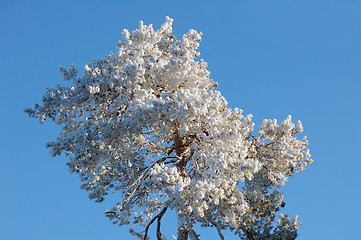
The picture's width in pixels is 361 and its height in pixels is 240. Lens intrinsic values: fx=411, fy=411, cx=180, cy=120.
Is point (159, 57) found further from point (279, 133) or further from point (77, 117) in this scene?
point (279, 133)

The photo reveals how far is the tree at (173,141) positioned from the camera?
603 inches

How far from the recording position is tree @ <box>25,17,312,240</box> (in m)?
15.3

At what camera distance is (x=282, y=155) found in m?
18.0

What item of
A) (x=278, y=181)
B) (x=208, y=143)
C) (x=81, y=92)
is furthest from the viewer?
(x=278, y=181)

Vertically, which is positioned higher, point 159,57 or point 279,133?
point 159,57

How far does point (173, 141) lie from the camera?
19969 millimetres

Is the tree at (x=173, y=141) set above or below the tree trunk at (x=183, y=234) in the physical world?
above

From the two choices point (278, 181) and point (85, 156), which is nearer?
point (85, 156)

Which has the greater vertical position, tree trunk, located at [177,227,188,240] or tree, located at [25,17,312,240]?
tree, located at [25,17,312,240]

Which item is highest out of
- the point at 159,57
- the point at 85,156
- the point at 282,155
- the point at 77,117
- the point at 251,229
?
the point at 159,57

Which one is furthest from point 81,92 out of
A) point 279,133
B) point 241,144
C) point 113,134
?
point 279,133

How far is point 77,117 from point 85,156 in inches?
100.0

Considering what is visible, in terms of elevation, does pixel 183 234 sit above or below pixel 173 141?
below

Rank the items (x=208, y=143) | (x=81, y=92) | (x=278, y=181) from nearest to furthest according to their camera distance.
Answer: (x=208, y=143) < (x=81, y=92) < (x=278, y=181)
